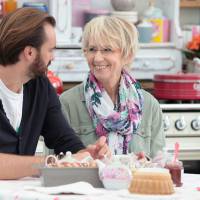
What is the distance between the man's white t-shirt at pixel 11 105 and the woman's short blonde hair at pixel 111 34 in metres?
0.52

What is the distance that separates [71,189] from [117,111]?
3.63 ft

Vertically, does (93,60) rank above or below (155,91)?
above

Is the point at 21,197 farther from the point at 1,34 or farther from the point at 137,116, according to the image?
the point at 137,116

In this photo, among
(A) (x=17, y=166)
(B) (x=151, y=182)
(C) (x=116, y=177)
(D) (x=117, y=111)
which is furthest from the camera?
(D) (x=117, y=111)

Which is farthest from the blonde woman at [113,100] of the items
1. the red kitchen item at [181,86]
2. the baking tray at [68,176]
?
the red kitchen item at [181,86]

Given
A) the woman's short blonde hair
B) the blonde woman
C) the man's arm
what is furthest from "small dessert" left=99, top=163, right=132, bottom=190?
the woman's short blonde hair

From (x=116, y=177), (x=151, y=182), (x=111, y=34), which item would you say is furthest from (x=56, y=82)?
(x=151, y=182)

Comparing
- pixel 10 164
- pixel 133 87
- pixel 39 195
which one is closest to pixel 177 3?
pixel 133 87

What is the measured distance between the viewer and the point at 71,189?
241 cm

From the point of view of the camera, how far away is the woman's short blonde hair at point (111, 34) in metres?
3.37

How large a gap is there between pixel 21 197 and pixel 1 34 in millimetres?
716

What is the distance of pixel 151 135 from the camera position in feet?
11.4

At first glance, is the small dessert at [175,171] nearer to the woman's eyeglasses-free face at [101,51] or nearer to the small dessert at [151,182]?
the small dessert at [151,182]

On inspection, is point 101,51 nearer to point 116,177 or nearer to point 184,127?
point 116,177
